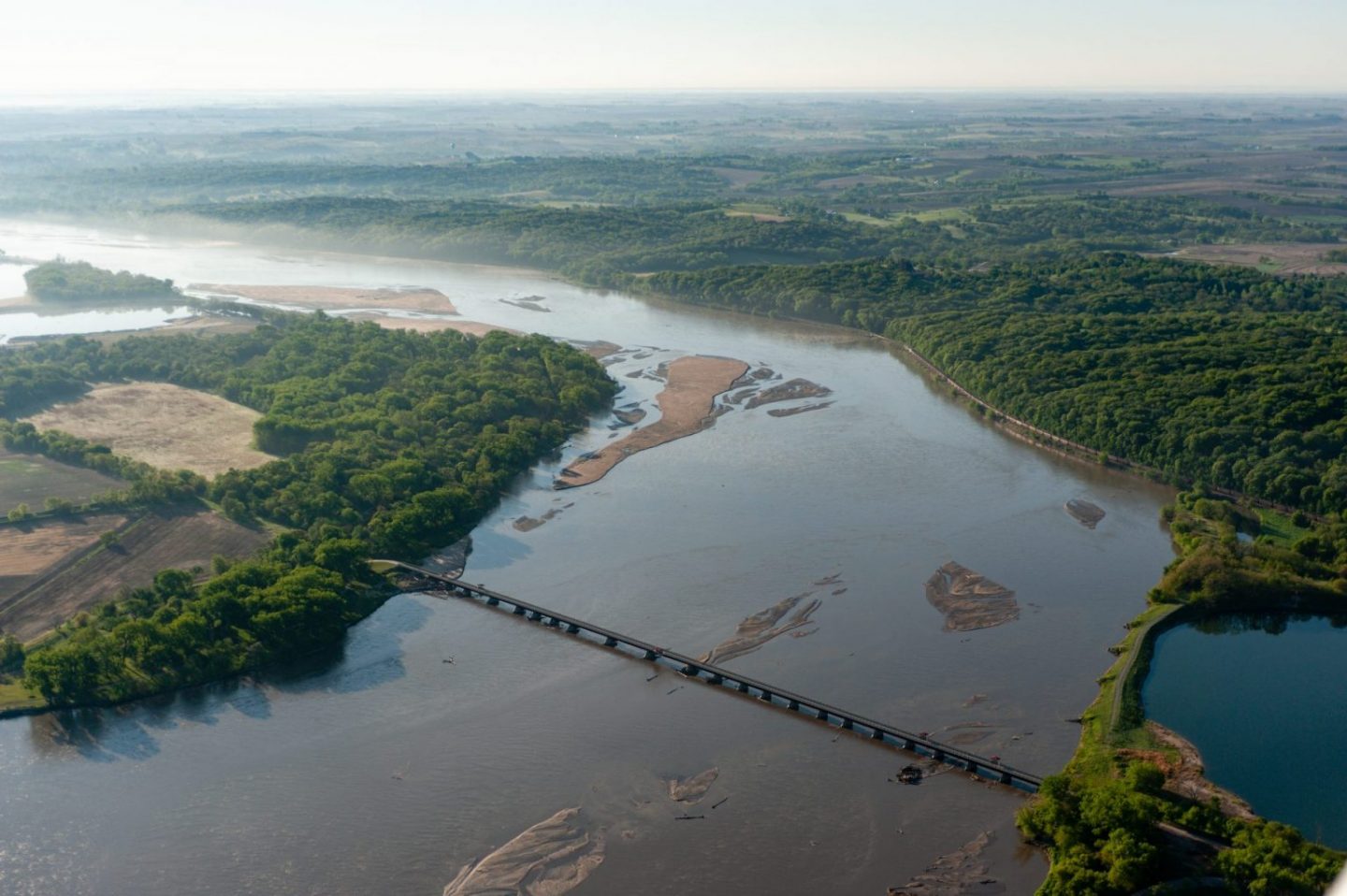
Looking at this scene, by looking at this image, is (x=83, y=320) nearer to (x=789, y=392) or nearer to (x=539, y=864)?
(x=789, y=392)

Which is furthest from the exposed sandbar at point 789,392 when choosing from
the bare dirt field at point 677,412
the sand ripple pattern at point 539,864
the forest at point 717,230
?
the sand ripple pattern at point 539,864

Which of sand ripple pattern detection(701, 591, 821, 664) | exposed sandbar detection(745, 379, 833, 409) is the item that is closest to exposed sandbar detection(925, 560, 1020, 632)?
sand ripple pattern detection(701, 591, 821, 664)

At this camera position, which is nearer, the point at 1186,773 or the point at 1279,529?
the point at 1186,773

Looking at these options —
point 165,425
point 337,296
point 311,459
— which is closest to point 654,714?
point 311,459

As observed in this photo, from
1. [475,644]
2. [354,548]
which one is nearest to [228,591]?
[354,548]

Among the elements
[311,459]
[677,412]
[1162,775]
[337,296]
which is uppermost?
[311,459]

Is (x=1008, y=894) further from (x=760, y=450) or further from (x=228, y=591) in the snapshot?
(x=760, y=450)
